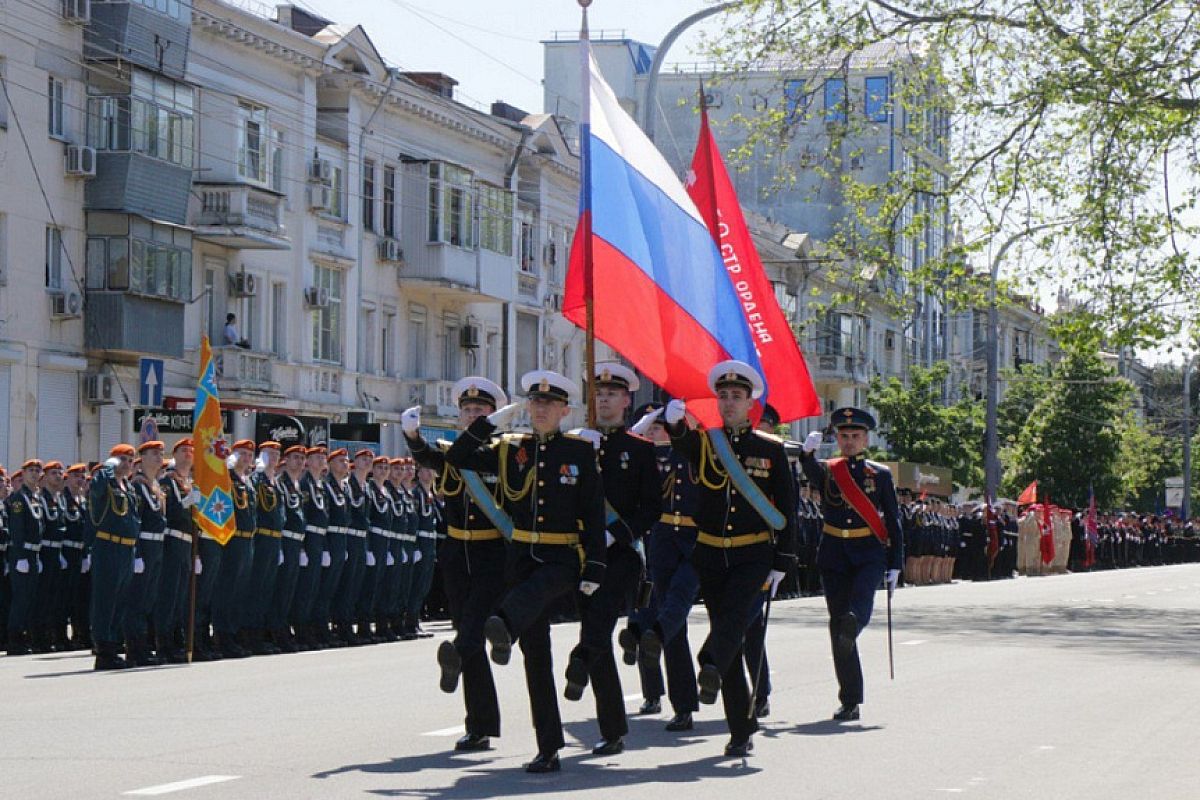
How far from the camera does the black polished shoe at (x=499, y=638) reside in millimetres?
9953

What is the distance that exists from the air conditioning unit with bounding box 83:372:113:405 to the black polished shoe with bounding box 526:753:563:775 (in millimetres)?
25479

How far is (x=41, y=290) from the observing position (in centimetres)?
3369

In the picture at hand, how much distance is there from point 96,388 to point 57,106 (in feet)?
14.6

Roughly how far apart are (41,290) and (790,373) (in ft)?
65.3

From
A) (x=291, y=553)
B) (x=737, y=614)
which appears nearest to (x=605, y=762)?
(x=737, y=614)

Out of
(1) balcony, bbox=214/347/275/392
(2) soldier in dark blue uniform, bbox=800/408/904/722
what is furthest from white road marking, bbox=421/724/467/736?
(1) balcony, bbox=214/347/275/392

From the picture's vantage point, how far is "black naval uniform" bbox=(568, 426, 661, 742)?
35.4 ft

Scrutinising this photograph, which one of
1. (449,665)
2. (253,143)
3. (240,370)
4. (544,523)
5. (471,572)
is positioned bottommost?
(449,665)

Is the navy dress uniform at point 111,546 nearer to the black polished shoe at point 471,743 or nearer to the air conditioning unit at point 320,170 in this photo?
the black polished shoe at point 471,743

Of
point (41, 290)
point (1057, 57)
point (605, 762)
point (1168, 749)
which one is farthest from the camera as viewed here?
point (41, 290)

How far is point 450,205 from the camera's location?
152ft

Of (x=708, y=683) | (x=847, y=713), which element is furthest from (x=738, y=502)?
(x=847, y=713)

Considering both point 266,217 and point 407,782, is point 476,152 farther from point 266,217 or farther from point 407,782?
point 407,782

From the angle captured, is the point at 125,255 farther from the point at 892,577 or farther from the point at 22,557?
the point at 892,577
